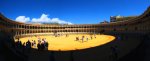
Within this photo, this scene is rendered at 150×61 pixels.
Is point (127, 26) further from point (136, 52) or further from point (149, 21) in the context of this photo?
point (136, 52)

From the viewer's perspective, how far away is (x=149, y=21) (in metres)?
43.0

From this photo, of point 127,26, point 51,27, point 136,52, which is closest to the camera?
point 136,52

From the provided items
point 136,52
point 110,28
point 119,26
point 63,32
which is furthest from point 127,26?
point 136,52

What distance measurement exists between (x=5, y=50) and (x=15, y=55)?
171 cm

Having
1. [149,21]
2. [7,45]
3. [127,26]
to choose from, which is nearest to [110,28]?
[127,26]

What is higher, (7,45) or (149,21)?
(149,21)

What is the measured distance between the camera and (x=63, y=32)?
103 m

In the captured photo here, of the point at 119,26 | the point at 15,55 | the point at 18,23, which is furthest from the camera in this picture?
the point at 119,26

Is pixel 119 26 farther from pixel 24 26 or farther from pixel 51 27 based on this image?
pixel 24 26

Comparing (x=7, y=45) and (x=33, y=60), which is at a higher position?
(x=7, y=45)

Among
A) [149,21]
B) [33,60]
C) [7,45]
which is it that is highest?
[149,21]

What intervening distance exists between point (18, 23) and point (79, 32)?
43.9 m

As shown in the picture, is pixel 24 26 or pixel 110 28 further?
pixel 110 28

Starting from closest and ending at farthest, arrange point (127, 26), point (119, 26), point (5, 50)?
point (5, 50) → point (127, 26) → point (119, 26)
